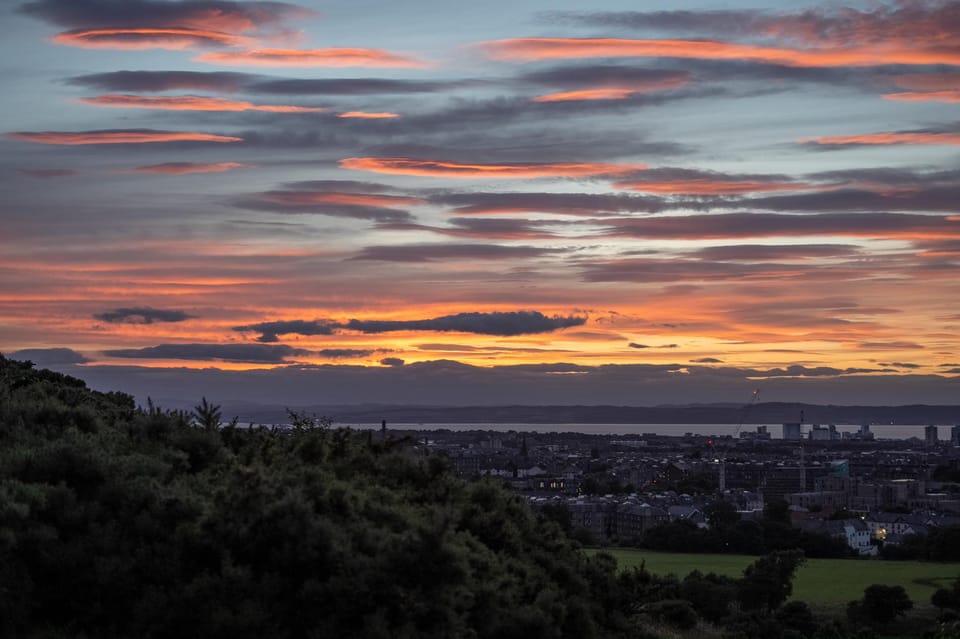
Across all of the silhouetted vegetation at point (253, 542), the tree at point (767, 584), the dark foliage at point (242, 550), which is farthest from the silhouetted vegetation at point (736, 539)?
the dark foliage at point (242, 550)

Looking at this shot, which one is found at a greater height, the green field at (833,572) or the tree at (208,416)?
the tree at (208,416)

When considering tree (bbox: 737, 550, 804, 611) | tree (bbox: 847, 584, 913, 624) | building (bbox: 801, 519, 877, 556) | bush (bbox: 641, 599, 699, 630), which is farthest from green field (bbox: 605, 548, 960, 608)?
bush (bbox: 641, 599, 699, 630)

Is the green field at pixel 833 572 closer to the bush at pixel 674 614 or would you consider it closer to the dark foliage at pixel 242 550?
the bush at pixel 674 614

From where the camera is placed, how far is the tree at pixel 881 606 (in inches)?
1383

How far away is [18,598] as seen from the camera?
979 centimetres

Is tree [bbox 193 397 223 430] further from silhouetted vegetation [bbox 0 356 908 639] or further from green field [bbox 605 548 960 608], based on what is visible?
green field [bbox 605 548 960 608]

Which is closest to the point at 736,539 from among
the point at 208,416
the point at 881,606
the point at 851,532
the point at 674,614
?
the point at 851,532

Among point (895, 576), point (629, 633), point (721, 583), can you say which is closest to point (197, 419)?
point (629, 633)

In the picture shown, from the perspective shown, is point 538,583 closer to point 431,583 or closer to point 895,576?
point 431,583

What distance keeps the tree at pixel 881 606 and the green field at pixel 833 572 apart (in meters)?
2.24

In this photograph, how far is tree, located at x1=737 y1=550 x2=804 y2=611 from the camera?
113 feet

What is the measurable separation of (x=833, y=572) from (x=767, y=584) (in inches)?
668

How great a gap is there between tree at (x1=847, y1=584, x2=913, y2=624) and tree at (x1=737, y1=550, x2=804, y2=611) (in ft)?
6.90

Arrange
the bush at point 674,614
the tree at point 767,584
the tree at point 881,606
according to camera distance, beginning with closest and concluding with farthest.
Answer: the bush at point 674,614 → the tree at point 767,584 → the tree at point 881,606
